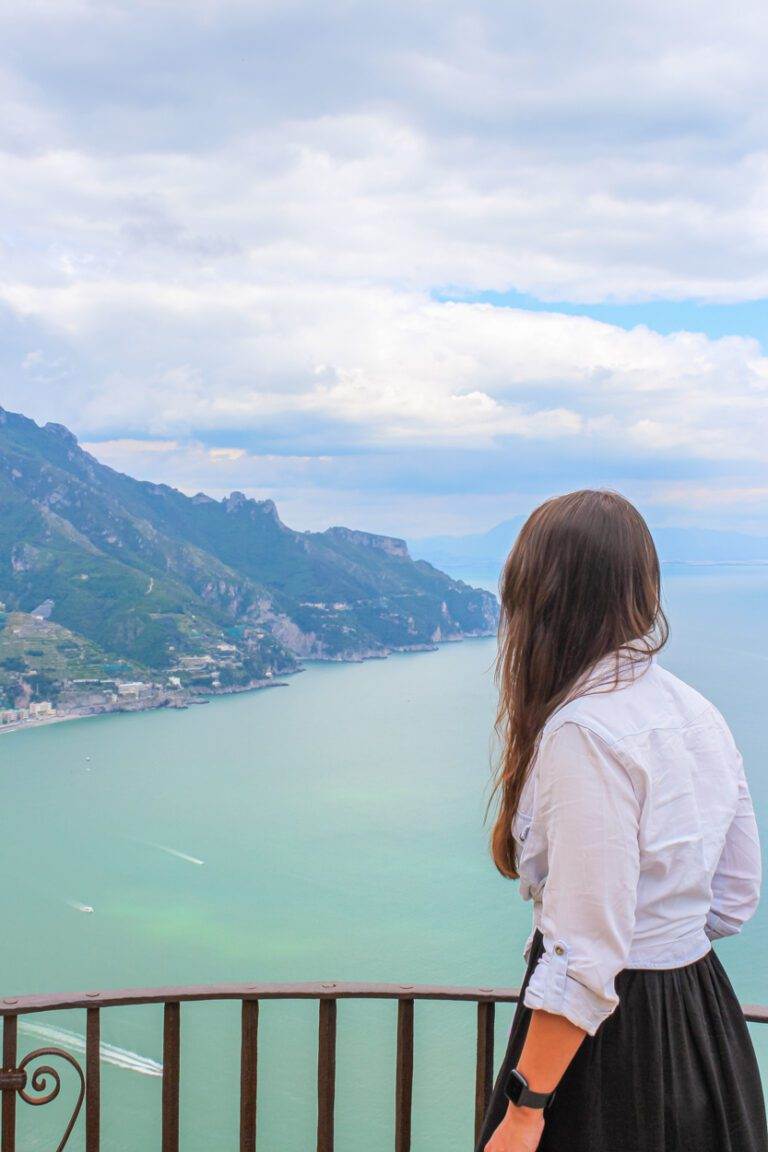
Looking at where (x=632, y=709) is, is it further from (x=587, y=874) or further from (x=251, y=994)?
(x=251, y=994)

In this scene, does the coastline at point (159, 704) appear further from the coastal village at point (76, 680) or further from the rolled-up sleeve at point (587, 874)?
the rolled-up sleeve at point (587, 874)

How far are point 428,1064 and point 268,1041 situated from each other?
397cm

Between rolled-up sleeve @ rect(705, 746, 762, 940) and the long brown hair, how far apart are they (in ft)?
0.82

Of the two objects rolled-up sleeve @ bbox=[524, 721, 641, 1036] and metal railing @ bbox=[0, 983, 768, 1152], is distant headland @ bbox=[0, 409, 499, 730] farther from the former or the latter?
rolled-up sleeve @ bbox=[524, 721, 641, 1036]

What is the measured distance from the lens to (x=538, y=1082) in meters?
0.99

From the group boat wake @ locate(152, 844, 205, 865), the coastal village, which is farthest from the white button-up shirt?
the coastal village

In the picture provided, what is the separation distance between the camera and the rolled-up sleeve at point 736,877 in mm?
1176

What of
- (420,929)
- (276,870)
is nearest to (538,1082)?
(420,929)

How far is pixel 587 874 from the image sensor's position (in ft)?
3.18

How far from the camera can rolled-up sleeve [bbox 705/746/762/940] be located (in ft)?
3.86

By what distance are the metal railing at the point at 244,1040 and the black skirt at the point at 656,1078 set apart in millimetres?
557

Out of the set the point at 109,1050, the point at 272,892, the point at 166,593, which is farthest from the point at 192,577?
the point at 109,1050

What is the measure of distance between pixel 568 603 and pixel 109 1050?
997 inches

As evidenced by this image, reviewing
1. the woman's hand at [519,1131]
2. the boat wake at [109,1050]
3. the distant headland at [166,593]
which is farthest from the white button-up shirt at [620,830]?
the distant headland at [166,593]
